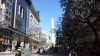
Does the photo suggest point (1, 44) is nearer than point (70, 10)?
No

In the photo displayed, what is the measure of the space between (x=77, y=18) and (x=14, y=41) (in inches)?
1766

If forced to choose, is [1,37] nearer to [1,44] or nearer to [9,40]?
[1,44]

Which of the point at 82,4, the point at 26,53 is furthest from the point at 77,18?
the point at 26,53

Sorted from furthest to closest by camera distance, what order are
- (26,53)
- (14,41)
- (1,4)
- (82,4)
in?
(14,41) < (1,4) < (82,4) < (26,53)

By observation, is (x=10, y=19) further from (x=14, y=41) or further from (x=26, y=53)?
(x=26, y=53)

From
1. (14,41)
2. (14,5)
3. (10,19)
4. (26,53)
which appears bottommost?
(26,53)

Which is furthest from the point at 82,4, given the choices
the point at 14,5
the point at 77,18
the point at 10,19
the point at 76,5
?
the point at 14,5

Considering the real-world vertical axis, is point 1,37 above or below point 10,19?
below

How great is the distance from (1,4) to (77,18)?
1204 inches

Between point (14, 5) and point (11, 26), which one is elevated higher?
point (14, 5)

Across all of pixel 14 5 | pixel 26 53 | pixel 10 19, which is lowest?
pixel 26 53

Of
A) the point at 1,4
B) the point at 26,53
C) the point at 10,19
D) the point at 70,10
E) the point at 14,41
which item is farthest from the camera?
the point at 14,41

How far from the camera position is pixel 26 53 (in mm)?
12508

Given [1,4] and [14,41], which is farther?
[14,41]
